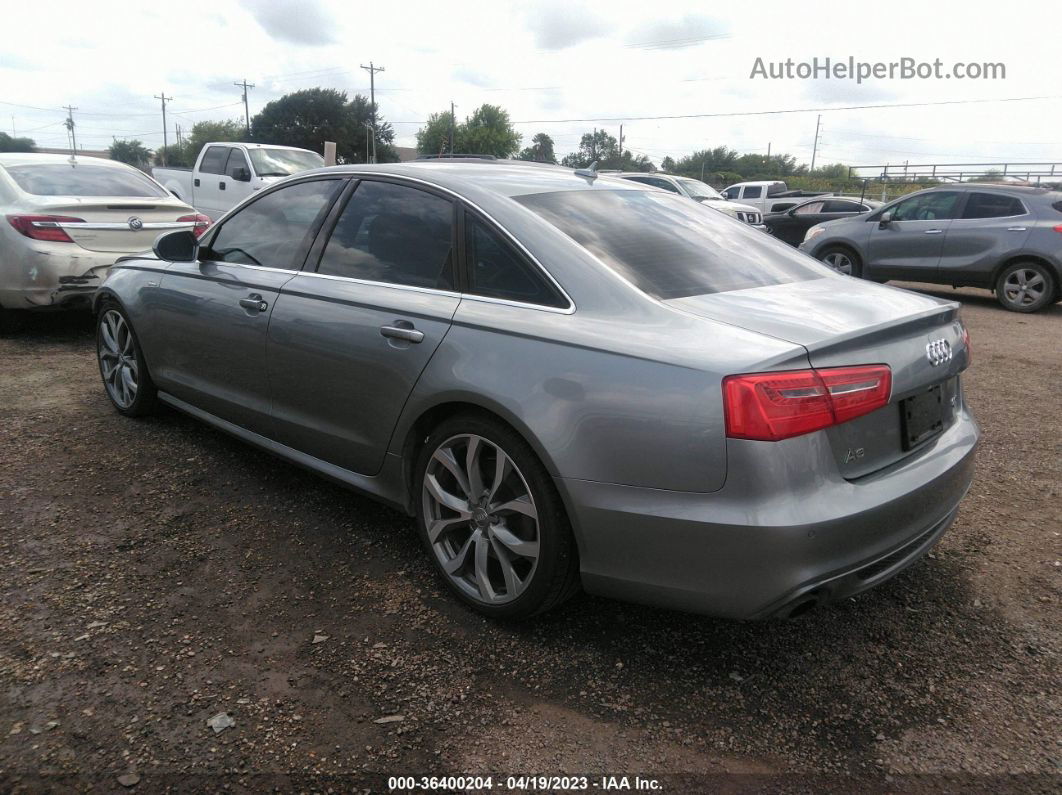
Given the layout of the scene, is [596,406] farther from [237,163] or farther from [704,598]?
[237,163]

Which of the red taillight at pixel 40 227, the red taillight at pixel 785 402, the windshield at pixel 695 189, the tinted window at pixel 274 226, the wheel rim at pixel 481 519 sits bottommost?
the wheel rim at pixel 481 519

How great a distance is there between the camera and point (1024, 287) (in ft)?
33.1

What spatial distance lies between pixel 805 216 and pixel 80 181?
1496cm

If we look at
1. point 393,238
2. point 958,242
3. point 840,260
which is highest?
point 393,238

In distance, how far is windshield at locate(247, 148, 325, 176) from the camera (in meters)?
13.9

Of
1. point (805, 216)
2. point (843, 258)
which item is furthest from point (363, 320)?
point (805, 216)

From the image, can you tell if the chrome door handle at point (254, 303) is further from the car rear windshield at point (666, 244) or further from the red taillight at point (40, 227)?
the red taillight at point (40, 227)

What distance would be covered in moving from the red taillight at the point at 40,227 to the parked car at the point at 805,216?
1424 cm

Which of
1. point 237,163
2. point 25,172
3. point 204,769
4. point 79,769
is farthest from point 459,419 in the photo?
point 237,163

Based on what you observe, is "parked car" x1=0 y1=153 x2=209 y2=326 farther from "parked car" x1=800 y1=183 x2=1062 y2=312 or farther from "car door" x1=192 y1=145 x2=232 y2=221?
"parked car" x1=800 y1=183 x2=1062 y2=312

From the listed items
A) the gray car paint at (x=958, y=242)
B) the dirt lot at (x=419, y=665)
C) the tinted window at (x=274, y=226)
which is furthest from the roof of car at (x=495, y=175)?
the gray car paint at (x=958, y=242)

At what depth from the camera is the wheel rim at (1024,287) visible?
393 inches

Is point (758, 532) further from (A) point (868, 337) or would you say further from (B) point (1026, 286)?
(B) point (1026, 286)

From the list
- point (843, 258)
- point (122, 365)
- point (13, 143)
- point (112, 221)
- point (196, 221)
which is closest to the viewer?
point (122, 365)
